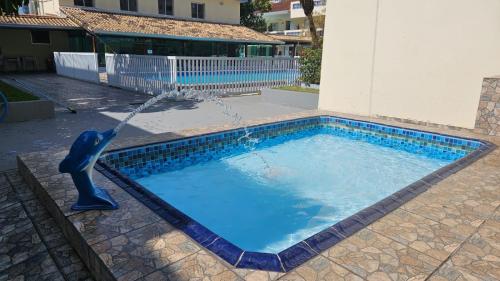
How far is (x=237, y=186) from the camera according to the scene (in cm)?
547

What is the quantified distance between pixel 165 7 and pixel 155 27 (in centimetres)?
371

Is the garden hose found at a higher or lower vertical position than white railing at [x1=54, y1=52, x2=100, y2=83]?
lower

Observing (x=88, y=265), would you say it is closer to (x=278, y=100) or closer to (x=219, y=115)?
(x=219, y=115)

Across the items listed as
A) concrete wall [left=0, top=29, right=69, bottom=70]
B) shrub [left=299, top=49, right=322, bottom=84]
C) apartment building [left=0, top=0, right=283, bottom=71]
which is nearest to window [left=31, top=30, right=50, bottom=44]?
apartment building [left=0, top=0, right=283, bottom=71]

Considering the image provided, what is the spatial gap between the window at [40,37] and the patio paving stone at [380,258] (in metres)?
25.5

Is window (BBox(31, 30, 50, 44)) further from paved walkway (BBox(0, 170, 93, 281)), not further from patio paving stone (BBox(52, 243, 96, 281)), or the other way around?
patio paving stone (BBox(52, 243, 96, 281))

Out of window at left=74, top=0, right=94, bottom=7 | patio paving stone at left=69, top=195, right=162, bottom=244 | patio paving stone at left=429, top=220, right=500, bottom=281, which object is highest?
window at left=74, top=0, right=94, bottom=7

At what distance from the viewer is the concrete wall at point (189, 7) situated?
75.0 ft

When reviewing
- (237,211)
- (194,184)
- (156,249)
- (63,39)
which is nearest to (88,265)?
(156,249)

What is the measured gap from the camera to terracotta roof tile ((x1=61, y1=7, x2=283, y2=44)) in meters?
20.2

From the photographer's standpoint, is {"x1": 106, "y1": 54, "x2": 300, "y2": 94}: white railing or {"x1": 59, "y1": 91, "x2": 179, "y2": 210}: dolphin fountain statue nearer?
{"x1": 59, "y1": 91, "x2": 179, "y2": 210}: dolphin fountain statue

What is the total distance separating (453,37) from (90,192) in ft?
24.4

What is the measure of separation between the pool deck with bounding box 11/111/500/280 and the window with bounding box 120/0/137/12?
23096 millimetres

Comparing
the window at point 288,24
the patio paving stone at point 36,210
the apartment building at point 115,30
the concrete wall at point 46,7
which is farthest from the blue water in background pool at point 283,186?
the window at point 288,24
